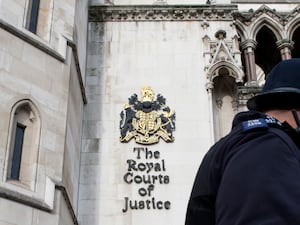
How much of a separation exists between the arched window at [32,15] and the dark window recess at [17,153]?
1.76 metres

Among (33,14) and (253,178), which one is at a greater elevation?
(33,14)

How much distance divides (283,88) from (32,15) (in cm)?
725

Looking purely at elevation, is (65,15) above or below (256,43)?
below

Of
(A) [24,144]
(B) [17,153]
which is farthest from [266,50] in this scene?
(B) [17,153]

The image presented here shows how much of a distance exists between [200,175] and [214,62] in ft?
30.1

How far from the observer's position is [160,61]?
10984 millimetres

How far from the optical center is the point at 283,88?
1.72 metres

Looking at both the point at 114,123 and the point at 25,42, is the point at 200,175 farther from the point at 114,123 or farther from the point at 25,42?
the point at 114,123

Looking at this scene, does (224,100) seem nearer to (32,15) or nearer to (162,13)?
(162,13)

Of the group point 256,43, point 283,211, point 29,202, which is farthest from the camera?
point 256,43

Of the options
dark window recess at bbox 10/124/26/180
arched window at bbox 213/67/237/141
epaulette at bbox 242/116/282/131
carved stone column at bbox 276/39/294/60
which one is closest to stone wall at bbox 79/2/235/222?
arched window at bbox 213/67/237/141

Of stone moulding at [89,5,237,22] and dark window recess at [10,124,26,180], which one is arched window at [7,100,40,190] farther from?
stone moulding at [89,5,237,22]

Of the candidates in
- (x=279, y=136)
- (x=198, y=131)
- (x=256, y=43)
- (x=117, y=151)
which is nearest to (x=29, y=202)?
(x=117, y=151)

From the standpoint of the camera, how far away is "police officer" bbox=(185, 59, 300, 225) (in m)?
1.36
